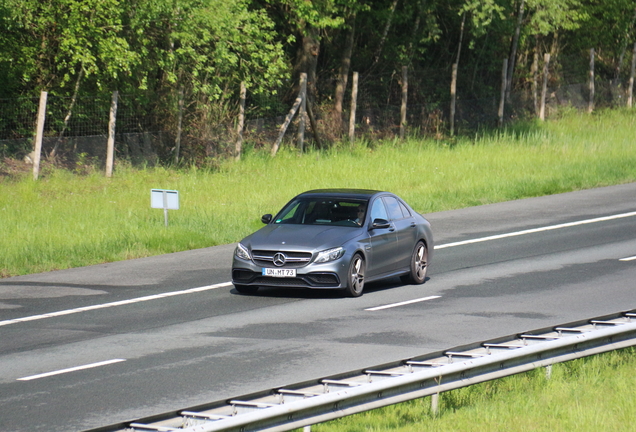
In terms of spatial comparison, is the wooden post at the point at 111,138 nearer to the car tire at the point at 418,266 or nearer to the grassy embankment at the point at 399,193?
the grassy embankment at the point at 399,193

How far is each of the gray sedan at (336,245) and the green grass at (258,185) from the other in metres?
4.78

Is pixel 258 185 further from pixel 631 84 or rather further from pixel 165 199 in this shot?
pixel 631 84

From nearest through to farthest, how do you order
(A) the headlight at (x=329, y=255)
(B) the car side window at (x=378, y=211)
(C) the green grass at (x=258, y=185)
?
1. (A) the headlight at (x=329, y=255)
2. (B) the car side window at (x=378, y=211)
3. (C) the green grass at (x=258, y=185)

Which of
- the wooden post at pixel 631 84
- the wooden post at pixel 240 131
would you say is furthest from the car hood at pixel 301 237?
the wooden post at pixel 631 84

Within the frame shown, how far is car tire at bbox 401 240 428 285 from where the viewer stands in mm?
15898

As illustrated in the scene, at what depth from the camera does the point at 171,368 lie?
10016 mm

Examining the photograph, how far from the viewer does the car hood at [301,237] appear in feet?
46.7

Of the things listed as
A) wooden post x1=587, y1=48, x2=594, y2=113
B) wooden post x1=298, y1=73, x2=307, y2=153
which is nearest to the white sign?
wooden post x1=298, y1=73, x2=307, y2=153

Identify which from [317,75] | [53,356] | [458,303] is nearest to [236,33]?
[317,75]

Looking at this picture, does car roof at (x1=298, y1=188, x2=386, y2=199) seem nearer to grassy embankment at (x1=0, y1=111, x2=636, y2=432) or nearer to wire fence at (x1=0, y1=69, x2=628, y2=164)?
grassy embankment at (x1=0, y1=111, x2=636, y2=432)

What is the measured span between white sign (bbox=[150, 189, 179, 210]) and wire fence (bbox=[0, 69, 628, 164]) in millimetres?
6222

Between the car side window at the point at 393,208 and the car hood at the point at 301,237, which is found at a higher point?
the car side window at the point at 393,208

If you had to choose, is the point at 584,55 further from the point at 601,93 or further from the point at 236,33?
the point at 236,33

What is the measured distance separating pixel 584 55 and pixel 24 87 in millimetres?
28482
